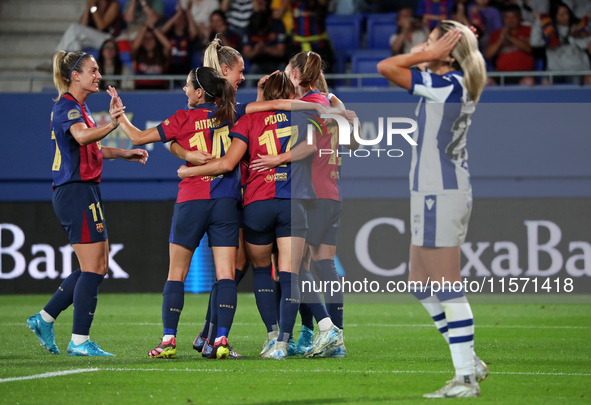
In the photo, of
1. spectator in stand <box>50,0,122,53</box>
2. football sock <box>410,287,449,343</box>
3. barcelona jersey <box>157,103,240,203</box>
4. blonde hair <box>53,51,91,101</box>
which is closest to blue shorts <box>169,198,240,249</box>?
barcelona jersey <box>157,103,240,203</box>

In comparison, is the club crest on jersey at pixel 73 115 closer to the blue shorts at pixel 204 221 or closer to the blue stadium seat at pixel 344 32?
the blue shorts at pixel 204 221

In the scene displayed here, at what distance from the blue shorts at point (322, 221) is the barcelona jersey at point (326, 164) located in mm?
58

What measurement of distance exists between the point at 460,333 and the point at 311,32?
32.5ft

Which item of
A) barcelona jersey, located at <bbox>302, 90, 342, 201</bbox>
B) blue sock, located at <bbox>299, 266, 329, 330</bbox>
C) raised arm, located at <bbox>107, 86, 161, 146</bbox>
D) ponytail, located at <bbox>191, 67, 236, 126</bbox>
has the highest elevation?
ponytail, located at <bbox>191, 67, 236, 126</bbox>

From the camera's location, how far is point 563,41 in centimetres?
1320

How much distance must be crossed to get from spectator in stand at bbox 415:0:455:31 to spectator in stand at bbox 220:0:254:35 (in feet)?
9.44

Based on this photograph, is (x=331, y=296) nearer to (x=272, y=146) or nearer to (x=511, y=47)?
(x=272, y=146)

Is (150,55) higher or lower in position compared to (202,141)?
higher

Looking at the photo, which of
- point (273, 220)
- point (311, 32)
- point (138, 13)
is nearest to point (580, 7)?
point (311, 32)

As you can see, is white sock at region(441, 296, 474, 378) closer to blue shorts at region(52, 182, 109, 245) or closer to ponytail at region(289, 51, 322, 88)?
ponytail at region(289, 51, 322, 88)

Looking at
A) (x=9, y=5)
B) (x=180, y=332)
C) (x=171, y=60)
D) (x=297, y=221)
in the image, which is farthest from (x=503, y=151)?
(x=9, y=5)

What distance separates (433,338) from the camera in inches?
284

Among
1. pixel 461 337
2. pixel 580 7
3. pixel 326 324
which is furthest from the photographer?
pixel 580 7

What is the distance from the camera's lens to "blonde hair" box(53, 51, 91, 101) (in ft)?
20.1
